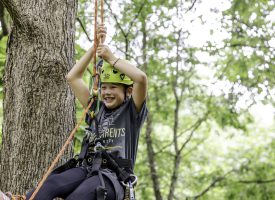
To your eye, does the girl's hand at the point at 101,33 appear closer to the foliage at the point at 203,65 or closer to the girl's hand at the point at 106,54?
the girl's hand at the point at 106,54

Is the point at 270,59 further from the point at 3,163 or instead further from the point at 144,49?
the point at 3,163

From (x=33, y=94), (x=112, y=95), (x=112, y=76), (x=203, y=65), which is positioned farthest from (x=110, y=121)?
(x=203, y=65)

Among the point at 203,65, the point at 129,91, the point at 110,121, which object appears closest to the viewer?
the point at 110,121

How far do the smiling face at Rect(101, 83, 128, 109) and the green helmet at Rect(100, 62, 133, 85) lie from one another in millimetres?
34

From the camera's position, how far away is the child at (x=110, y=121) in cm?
271

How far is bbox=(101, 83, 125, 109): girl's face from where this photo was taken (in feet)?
9.95

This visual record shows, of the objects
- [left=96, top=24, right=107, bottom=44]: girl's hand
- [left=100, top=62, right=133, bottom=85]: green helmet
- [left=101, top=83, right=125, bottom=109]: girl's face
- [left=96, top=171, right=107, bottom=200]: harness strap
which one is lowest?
[left=96, top=171, right=107, bottom=200]: harness strap

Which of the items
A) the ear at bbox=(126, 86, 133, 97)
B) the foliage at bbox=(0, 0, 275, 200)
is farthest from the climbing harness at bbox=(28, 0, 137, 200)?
the foliage at bbox=(0, 0, 275, 200)

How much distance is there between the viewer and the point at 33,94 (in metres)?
3.36

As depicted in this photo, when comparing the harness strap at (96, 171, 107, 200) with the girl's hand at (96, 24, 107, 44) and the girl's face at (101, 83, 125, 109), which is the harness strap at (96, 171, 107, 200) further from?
the girl's hand at (96, 24, 107, 44)

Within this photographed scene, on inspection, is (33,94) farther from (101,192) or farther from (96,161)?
(101,192)

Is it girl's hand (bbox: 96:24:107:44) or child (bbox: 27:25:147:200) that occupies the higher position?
girl's hand (bbox: 96:24:107:44)

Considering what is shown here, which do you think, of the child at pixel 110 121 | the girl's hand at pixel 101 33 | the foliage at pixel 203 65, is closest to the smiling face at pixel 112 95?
the child at pixel 110 121

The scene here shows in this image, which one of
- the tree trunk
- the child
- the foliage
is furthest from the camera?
the foliage
